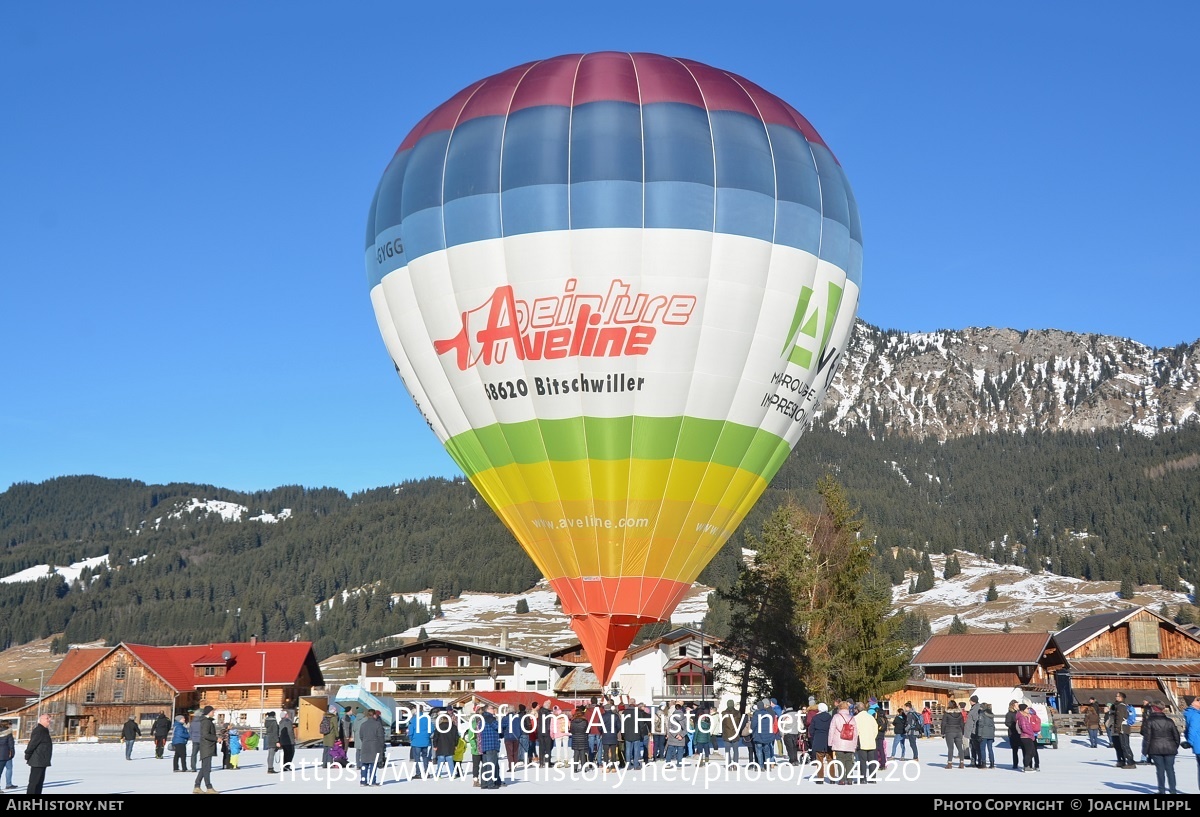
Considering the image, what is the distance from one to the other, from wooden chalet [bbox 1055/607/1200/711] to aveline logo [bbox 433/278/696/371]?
146ft

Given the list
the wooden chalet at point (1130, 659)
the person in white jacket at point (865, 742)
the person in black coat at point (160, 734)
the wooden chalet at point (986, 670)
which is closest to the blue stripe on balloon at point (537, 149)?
the person in white jacket at point (865, 742)

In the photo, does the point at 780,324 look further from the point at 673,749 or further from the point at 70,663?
the point at 70,663

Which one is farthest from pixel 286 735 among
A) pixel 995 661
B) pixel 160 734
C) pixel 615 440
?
pixel 995 661

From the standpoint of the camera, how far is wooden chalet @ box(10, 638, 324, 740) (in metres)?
71.2

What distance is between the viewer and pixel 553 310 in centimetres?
2452

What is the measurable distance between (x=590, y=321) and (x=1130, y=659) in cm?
5249

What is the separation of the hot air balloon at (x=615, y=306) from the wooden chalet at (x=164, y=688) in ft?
166

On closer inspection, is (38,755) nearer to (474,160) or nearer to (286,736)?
(286,736)

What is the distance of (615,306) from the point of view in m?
24.4

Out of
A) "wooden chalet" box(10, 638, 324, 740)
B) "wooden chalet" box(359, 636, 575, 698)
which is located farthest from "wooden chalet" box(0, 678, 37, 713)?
"wooden chalet" box(359, 636, 575, 698)

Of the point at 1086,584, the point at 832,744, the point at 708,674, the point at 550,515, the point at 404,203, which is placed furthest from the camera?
the point at 1086,584

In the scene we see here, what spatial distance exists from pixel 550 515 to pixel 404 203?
8018mm
